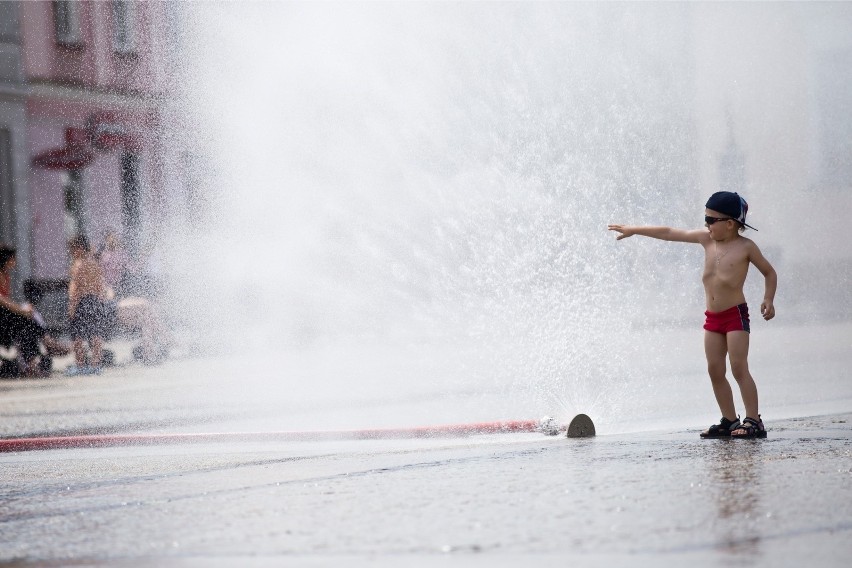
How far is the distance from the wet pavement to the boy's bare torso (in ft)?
1.97

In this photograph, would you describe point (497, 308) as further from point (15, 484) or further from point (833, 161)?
point (15, 484)

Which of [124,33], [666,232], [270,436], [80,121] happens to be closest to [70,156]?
[80,121]

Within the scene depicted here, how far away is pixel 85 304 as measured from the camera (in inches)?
516

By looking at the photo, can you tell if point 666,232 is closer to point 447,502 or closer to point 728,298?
point 728,298

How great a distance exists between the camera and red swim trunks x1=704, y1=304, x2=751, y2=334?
546 cm

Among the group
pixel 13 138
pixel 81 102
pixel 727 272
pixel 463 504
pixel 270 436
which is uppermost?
pixel 81 102

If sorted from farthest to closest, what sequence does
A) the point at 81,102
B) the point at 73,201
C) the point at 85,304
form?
the point at 81,102, the point at 73,201, the point at 85,304

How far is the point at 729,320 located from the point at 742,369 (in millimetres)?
231

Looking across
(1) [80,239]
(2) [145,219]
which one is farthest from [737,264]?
(2) [145,219]

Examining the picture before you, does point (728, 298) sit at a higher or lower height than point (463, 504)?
higher

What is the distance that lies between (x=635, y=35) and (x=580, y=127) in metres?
0.96

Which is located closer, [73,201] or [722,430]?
[722,430]

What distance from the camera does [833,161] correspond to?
9445 mm

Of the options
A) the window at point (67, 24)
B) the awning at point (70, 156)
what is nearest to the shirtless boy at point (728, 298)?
the awning at point (70, 156)
